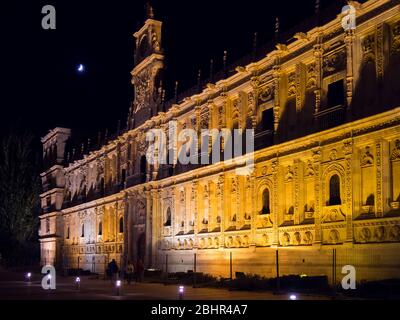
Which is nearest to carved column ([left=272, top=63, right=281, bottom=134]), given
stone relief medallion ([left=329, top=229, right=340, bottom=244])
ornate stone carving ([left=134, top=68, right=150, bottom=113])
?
stone relief medallion ([left=329, top=229, right=340, bottom=244])

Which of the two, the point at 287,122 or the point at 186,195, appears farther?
the point at 186,195

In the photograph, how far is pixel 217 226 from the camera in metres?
39.5

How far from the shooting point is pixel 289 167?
32781 millimetres

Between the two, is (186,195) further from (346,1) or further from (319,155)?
(346,1)

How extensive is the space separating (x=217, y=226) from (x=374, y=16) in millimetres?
17741

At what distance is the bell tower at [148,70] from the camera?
165 feet

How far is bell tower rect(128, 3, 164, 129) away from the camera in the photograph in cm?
5022

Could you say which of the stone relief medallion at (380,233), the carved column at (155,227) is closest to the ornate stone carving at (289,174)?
the stone relief medallion at (380,233)

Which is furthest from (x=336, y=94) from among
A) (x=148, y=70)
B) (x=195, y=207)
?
(x=148, y=70)

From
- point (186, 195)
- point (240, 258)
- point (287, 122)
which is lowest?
point (240, 258)

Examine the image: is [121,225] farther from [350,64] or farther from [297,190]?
[350,64]

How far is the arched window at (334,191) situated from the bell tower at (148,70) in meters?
22.7

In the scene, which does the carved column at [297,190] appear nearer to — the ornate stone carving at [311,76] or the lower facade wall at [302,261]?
the lower facade wall at [302,261]
